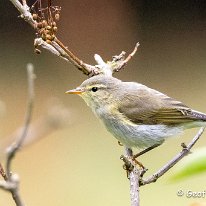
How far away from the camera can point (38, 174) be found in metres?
7.95

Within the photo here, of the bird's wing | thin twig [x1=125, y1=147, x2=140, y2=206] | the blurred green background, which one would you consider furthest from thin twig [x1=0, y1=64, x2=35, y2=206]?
the blurred green background

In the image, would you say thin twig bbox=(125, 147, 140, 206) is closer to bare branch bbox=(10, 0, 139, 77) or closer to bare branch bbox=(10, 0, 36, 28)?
bare branch bbox=(10, 0, 139, 77)

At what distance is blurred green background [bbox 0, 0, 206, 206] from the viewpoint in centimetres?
736

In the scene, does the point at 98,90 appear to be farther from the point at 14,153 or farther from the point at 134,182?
the point at 14,153

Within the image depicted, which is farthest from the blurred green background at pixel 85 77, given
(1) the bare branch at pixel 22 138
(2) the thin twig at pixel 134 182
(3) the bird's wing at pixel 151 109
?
(1) the bare branch at pixel 22 138

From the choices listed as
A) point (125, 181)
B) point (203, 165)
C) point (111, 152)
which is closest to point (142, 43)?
point (111, 152)

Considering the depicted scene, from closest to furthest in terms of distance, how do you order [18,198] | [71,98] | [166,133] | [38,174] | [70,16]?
[18,198], [166,133], [38,174], [71,98], [70,16]

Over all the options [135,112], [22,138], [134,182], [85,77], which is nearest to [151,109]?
[135,112]

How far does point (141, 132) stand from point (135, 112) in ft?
0.52

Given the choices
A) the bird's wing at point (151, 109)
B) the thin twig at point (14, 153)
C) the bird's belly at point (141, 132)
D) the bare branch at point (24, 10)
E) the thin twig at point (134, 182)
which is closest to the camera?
the thin twig at point (14, 153)

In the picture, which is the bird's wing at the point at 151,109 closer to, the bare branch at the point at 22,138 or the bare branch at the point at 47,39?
the bare branch at the point at 47,39

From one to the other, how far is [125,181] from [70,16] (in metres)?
3.87

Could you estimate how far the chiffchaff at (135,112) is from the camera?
3447 millimetres

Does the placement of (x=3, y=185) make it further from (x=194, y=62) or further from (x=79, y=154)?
(x=194, y=62)
